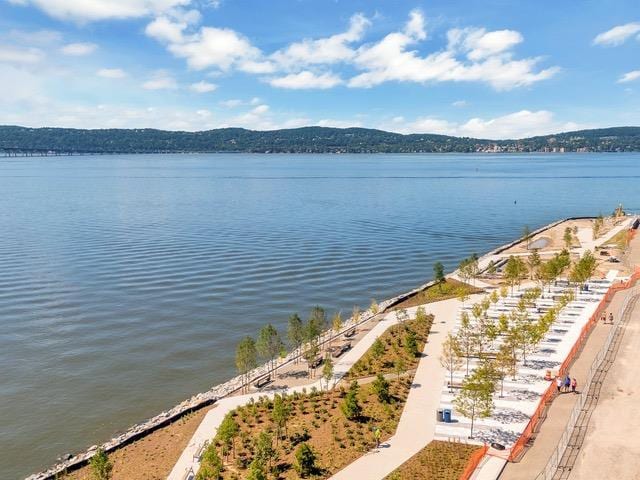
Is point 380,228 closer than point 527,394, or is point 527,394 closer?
point 527,394

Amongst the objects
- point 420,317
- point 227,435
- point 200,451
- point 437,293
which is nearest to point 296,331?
point 420,317

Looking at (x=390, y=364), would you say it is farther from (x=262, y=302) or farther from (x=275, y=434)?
(x=262, y=302)

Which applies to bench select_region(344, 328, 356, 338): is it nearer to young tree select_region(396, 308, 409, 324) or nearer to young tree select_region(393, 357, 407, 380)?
young tree select_region(396, 308, 409, 324)

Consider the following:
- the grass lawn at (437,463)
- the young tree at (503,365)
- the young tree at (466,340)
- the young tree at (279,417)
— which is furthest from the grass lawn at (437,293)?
the grass lawn at (437,463)

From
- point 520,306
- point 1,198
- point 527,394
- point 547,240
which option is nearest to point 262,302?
point 520,306

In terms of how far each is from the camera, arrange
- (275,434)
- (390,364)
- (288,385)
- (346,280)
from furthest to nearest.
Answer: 1. (346,280)
2. (390,364)
3. (288,385)
4. (275,434)

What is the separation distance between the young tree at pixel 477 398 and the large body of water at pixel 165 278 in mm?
18488

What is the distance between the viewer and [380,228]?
9738cm

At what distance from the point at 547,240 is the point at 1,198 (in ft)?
465

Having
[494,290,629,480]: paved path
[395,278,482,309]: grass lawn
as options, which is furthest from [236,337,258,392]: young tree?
[395,278,482,309]: grass lawn

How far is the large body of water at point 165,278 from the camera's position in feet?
116

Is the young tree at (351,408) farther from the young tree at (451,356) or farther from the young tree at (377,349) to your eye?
the young tree at (377,349)

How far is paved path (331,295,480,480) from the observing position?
80.1ft

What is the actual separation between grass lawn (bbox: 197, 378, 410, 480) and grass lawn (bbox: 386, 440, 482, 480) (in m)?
2.53
